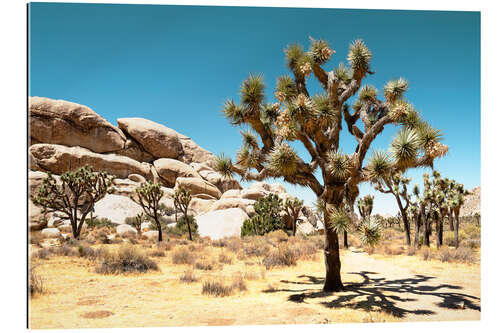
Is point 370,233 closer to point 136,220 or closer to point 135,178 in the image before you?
point 136,220

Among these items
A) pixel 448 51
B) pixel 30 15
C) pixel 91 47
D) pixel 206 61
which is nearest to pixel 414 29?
pixel 448 51

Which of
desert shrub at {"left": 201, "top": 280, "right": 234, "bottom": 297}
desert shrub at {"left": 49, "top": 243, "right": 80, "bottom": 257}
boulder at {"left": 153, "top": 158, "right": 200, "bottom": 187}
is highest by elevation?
boulder at {"left": 153, "top": 158, "right": 200, "bottom": 187}

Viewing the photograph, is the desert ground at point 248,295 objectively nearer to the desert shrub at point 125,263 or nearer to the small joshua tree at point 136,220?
the desert shrub at point 125,263

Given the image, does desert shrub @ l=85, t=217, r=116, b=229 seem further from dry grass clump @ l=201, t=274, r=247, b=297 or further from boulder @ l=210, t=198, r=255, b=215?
dry grass clump @ l=201, t=274, r=247, b=297

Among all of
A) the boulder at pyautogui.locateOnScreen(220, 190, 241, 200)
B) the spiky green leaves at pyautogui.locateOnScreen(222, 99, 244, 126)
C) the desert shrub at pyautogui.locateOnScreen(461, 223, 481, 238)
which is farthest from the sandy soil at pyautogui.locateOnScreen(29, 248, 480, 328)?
the boulder at pyautogui.locateOnScreen(220, 190, 241, 200)

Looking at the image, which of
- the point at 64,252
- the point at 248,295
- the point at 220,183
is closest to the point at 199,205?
the point at 220,183

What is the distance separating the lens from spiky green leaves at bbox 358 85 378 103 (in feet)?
23.8

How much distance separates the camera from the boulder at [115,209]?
1011 inches

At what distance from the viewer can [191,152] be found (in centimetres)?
4019

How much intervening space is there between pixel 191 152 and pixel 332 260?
34.9 m

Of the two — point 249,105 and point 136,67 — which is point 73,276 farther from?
point 249,105

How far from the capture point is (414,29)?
22.1 feet

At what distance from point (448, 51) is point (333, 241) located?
4.81m

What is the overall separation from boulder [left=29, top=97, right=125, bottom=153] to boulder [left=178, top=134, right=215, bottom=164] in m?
7.57
